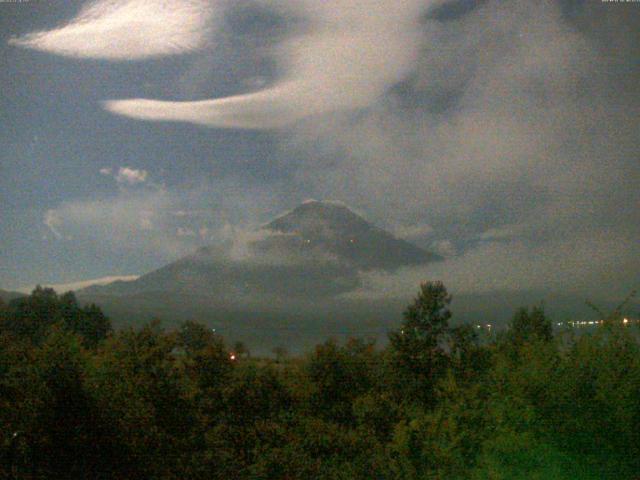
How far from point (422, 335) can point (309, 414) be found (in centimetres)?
920

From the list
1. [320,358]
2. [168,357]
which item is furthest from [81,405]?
[320,358]

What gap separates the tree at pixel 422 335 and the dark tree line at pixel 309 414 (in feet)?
5.59

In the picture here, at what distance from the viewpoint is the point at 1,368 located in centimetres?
1259

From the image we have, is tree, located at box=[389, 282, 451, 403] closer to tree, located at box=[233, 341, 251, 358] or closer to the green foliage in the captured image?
tree, located at box=[233, 341, 251, 358]

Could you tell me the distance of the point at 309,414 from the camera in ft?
84.7

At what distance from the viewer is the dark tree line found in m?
6.77

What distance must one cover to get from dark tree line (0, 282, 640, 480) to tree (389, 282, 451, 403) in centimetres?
170

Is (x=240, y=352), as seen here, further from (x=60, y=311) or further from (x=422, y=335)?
(x=60, y=311)

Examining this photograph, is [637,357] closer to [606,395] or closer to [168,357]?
[606,395]

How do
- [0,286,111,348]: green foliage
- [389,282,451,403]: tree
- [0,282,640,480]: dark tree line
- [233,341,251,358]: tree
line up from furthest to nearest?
[0,286,111,348]: green foliage < [233,341,251,358]: tree < [389,282,451,403]: tree < [0,282,640,480]: dark tree line

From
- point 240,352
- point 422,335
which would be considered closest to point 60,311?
point 240,352

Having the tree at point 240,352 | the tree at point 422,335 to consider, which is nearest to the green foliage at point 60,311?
the tree at point 240,352

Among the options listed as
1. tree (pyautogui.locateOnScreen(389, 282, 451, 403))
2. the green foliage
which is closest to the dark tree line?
tree (pyautogui.locateOnScreen(389, 282, 451, 403))

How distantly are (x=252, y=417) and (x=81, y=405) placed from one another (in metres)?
10.8
